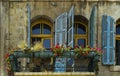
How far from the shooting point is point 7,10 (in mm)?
24547

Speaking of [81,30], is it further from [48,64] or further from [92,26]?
[48,64]

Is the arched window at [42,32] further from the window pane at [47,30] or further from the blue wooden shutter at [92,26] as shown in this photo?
the blue wooden shutter at [92,26]

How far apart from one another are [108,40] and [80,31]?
4.17 feet

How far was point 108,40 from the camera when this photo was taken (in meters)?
24.3

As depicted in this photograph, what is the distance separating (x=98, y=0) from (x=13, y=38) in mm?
3541

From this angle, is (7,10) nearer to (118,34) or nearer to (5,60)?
(5,60)

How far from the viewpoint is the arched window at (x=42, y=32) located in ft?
81.6

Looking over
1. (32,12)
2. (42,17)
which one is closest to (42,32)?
(42,17)

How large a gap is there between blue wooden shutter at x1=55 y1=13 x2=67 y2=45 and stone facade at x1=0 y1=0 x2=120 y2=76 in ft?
1.07

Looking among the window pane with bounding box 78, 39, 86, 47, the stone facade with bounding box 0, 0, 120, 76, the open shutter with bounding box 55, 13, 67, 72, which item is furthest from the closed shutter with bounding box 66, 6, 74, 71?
the window pane with bounding box 78, 39, 86, 47

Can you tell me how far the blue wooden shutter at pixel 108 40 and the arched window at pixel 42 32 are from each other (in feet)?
6.83

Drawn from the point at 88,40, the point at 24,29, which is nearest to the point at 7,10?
the point at 24,29

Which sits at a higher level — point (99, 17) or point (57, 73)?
point (99, 17)

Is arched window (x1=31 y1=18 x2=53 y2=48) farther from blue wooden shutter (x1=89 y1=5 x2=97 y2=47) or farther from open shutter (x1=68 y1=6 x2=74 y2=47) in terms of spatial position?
blue wooden shutter (x1=89 y1=5 x2=97 y2=47)
